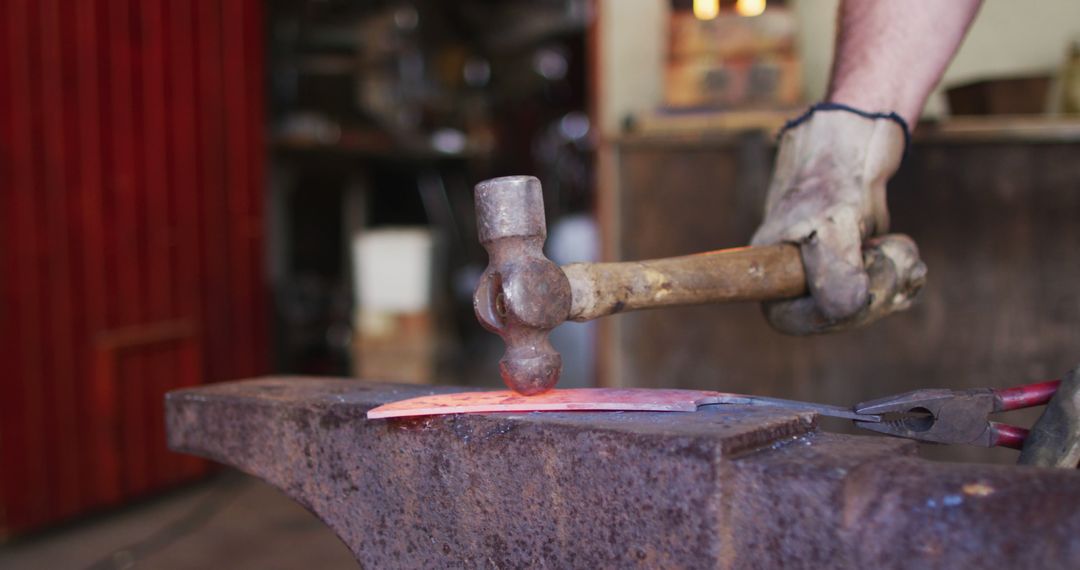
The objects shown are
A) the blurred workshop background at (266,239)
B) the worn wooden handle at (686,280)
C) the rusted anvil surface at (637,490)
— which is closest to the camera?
the rusted anvil surface at (637,490)

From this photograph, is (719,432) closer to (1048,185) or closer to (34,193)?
(1048,185)

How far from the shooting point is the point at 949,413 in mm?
1145

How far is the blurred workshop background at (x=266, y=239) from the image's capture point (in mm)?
2898

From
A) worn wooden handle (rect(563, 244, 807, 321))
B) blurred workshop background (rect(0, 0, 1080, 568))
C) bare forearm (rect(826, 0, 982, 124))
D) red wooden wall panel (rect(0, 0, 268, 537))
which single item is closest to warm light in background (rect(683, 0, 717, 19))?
blurred workshop background (rect(0, 0, 1080, 568))

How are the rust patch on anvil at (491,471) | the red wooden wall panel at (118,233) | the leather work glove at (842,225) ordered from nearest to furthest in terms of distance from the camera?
the rust patch on anvil at (491,471) < the leather work glove at (842,225) < the red wooden wall panel at (118,233)

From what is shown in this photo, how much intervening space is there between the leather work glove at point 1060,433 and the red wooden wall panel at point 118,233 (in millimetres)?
3074

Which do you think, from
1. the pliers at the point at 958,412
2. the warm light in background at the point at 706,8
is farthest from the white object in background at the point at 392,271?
the pliers at the point at 958,412

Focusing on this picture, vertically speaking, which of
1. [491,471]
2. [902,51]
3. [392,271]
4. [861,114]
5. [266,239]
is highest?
[902,51]

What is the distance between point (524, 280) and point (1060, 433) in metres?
0.65

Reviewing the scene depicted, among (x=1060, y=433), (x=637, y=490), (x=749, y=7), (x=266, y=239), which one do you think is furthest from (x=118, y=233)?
(x=1060, y=433)

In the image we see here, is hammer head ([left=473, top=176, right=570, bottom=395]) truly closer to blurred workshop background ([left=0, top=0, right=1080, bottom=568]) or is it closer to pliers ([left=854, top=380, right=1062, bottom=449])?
pliers ([left=854, top=380, right=1062, bottom=449])

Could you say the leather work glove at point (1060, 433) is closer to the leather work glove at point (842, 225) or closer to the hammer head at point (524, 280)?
the leather work glove at point (842, 225)

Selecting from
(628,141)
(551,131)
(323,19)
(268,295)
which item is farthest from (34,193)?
(551,131)

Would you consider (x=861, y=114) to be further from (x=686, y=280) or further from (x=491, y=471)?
(x=491, y=471)
